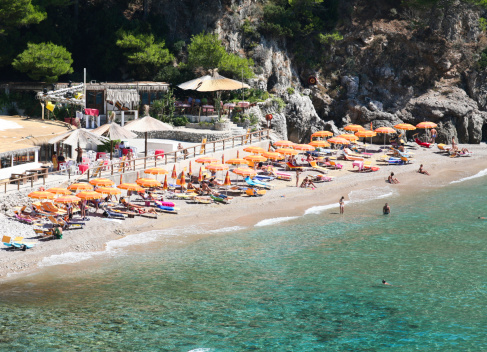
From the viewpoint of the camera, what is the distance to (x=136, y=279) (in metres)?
25.2

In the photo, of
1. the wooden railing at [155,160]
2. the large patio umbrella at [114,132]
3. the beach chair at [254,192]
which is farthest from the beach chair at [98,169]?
the beach chair at [254,192]

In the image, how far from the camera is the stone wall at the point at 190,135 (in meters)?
45.0

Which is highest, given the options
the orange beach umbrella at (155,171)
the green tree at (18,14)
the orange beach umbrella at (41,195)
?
the green tree at (18,14)

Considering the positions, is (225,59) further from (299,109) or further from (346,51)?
(346,51)

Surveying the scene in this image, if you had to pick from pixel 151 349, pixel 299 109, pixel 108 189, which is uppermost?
pixel 299 109

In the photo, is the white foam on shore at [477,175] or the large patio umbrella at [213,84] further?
the large patio umbrella at [213,84]

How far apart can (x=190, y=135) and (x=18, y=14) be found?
610 inches

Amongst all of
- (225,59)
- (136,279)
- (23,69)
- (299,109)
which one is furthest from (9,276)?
(299,109)

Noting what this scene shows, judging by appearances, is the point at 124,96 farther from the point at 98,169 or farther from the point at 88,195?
the point at 88,195

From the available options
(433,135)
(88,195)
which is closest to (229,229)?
(88,195)

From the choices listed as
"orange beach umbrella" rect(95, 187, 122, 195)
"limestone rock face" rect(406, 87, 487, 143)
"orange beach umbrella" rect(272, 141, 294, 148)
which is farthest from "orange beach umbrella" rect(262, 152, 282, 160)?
"limestone rock face" rect(406, 87, 487, 143)

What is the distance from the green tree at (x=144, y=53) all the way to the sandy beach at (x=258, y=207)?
17.0 meters

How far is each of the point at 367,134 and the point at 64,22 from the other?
26.8m

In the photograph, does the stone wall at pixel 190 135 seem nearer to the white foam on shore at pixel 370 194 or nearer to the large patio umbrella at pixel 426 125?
the white foam on shore at pixel 370 194
